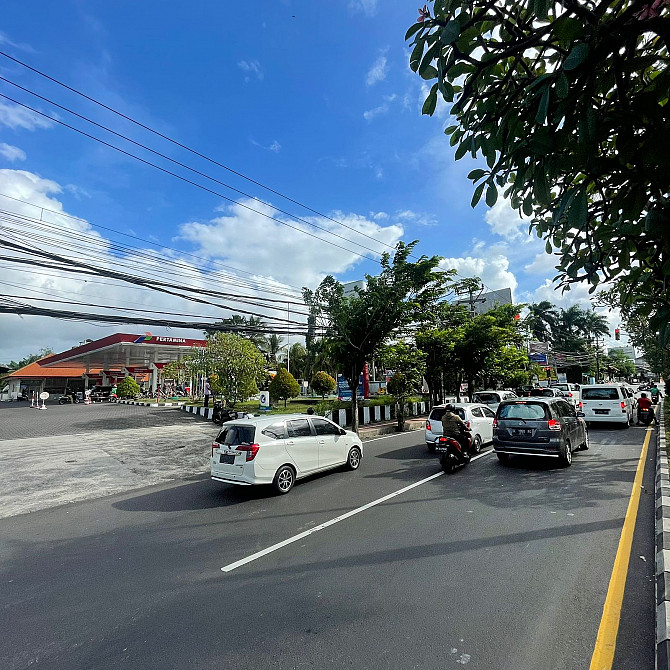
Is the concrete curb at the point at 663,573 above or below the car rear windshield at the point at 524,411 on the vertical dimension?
below

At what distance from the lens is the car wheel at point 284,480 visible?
7.51m

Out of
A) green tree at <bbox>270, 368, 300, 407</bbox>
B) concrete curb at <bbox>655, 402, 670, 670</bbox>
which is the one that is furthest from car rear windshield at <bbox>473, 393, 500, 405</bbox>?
green tree at <bbox>270, 368, 300, 407</bbox>

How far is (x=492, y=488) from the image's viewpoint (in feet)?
24.1

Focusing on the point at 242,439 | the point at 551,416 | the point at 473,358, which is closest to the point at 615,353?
the point at 473,358

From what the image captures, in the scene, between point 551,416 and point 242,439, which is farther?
point 551,416

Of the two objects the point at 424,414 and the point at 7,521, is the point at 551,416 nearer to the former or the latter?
the point at 7,521

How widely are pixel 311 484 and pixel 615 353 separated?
99.6m

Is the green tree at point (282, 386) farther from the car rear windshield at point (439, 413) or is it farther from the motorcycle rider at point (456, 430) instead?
the motorcycle rider at point (456, 430)

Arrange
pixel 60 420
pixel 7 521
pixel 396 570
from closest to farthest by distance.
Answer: pixel 396 570
pixel 7 521
pixel 60 420

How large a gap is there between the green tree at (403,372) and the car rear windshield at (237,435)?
10201 mm

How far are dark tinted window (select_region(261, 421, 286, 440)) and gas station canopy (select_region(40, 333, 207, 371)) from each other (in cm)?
2926

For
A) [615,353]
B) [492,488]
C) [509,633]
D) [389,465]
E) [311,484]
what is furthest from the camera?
[615,353]

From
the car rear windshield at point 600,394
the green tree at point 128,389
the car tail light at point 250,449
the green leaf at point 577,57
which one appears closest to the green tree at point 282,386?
the car rear windshield at point 600,394

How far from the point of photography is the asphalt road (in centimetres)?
302
